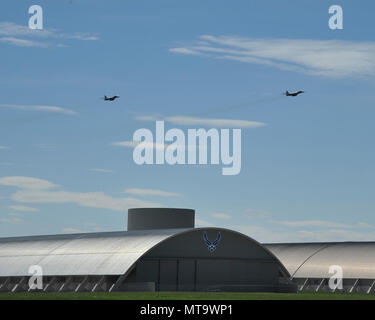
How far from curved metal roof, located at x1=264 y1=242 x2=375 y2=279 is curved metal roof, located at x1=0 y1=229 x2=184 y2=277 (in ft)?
87.0

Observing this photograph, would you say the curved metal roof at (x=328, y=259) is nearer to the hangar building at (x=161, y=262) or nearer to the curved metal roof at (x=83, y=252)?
the hangar building at (x=161, y=262)

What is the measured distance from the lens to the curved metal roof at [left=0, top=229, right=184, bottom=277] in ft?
309

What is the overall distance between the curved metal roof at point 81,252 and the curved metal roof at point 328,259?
87.0 feet

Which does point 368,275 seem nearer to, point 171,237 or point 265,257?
point 265,257

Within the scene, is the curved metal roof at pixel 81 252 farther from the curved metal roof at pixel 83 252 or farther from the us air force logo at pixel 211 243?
the us air force logo at pixel 211 243

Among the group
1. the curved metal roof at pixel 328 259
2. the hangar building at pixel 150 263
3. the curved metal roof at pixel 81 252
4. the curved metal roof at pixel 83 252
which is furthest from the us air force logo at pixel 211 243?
the curved metal roof at pixel 328 259

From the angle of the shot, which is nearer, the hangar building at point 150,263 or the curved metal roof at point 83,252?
the hangar building at point 150,263

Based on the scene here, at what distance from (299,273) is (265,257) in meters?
16.7

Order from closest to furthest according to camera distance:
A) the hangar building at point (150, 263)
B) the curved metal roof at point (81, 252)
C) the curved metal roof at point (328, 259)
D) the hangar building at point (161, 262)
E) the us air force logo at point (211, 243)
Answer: the hangar building at point (150, 263) < the hangar building at point (161, 262) < the curved metal roof at point (81, 252) < the us air force logo at point (211, 243) < the curved metal roof at point (328, 259)

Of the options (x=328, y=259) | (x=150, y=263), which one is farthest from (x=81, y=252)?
(x=328, y=259)

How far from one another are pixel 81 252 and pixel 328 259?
114ft

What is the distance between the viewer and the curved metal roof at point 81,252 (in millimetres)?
94312

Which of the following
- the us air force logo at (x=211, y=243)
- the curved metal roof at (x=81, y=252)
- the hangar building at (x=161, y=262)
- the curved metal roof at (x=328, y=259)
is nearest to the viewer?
the hangar building at (x=161, y=262)
